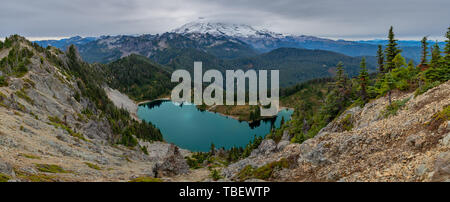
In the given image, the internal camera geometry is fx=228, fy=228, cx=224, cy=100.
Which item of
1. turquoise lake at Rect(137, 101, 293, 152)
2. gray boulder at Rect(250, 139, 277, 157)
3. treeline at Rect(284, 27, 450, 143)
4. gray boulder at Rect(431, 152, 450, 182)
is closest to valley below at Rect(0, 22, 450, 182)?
gray boulder at Rect(431, 152, 450, 182)

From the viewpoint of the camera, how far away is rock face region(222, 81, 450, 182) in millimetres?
15258

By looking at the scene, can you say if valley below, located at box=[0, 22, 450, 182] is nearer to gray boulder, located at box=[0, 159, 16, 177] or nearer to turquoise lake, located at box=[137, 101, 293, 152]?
gray boulder, located at box=[0, 159, 16, 177]

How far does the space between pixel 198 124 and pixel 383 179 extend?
527 feet

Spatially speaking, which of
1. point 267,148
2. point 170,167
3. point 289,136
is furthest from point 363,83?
point 170,167

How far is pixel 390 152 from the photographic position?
19.7 meters

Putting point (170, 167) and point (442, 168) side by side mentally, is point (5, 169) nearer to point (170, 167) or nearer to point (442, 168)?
point (170, 167)

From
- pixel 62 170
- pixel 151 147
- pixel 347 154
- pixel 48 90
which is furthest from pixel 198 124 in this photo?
pixel 347 154

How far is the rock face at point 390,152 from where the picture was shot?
15.3m

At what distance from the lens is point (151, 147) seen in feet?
360

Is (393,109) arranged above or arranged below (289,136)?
above

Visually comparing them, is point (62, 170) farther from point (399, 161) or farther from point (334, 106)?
point (334, 106)

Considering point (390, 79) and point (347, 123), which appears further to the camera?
point (347, 123)

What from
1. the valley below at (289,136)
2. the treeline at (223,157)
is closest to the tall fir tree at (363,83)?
the valley below at (289,136)
